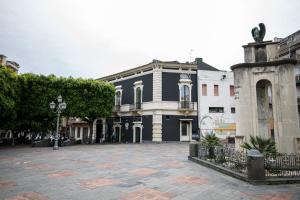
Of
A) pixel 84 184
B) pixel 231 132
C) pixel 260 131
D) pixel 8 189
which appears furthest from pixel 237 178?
pixel 231 132

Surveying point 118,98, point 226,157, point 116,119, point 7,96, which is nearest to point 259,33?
point 226,157

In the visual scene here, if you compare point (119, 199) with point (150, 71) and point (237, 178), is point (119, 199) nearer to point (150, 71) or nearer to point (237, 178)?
point (237, 178)

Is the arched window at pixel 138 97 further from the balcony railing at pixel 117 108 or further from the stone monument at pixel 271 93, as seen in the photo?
the stone monument at pixel 271 93

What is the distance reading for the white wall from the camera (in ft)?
92.3

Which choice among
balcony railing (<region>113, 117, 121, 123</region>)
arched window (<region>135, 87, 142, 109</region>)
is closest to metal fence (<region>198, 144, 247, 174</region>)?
arched window (<region>135, 87, 142, 109</region>)

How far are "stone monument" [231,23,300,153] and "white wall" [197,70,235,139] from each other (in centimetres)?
1661

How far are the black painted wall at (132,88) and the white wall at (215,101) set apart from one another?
6105 millimetres

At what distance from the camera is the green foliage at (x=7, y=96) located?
62.7ft

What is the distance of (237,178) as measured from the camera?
8.19 meters

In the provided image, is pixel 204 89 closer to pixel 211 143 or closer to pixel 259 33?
pixel 211 143

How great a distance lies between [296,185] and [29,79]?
24948 millimetres

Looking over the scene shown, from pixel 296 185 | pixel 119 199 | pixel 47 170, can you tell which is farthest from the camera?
pixel 47 170

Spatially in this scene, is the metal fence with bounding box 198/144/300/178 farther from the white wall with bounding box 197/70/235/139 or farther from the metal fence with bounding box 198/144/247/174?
the white wall with bounding box 197/70/235/139

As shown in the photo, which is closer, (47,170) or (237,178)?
(237,178)
